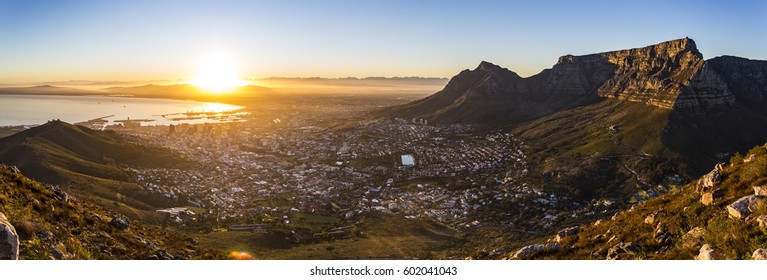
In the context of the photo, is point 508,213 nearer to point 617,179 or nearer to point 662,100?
point 617,179

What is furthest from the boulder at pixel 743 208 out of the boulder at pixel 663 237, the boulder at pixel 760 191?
the boulder at pixel 663 237

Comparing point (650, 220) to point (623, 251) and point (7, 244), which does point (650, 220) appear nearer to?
point (623, 251)

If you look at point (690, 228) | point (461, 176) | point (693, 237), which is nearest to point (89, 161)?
point (461, 176)

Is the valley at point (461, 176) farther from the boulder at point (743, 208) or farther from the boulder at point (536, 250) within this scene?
the boulder at point (743, 208)

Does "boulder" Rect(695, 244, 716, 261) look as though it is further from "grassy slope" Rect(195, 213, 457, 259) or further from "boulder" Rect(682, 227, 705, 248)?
"grassy slope" Rect(195, 213, 457, 259)

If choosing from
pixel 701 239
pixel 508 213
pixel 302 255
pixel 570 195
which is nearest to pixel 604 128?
pixel 570 195

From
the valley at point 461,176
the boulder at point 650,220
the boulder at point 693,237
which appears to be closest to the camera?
the boulder at point 693,237
